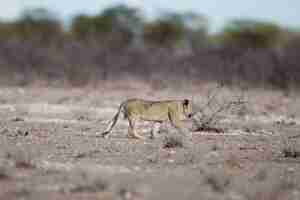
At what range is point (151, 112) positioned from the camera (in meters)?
13.8

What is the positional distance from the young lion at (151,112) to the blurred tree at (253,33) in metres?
40.4

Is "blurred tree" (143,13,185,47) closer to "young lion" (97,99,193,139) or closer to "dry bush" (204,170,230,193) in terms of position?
"young lion" (97,99,193,139)

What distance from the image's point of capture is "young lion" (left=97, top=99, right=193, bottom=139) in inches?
539

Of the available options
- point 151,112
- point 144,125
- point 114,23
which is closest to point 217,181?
point 151,112

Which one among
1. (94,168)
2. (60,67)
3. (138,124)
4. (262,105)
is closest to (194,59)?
(60,67)

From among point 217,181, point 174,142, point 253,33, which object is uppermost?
point 253,33

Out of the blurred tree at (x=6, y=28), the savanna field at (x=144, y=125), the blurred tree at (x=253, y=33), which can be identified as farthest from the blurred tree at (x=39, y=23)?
the blurred tree at (x=253, y=33)

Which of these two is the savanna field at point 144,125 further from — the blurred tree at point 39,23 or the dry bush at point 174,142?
the blurred tree at point 39,23

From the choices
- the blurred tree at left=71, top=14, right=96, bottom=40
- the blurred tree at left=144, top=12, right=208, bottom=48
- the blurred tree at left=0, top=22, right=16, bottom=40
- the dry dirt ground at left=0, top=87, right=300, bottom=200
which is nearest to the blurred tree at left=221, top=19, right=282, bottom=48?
the blurred tree at left=144, top=12, right=208, bottom=48

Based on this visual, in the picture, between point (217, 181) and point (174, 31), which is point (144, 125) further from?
point (174, 31)

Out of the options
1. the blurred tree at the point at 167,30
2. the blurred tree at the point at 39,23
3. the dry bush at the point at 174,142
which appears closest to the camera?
the dry bush at the point at 174,142

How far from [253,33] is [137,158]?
47119mm

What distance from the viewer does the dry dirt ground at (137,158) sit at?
816cm

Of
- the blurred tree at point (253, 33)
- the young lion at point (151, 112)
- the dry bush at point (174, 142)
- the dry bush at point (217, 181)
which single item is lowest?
the dry bush at point (217, 181)
